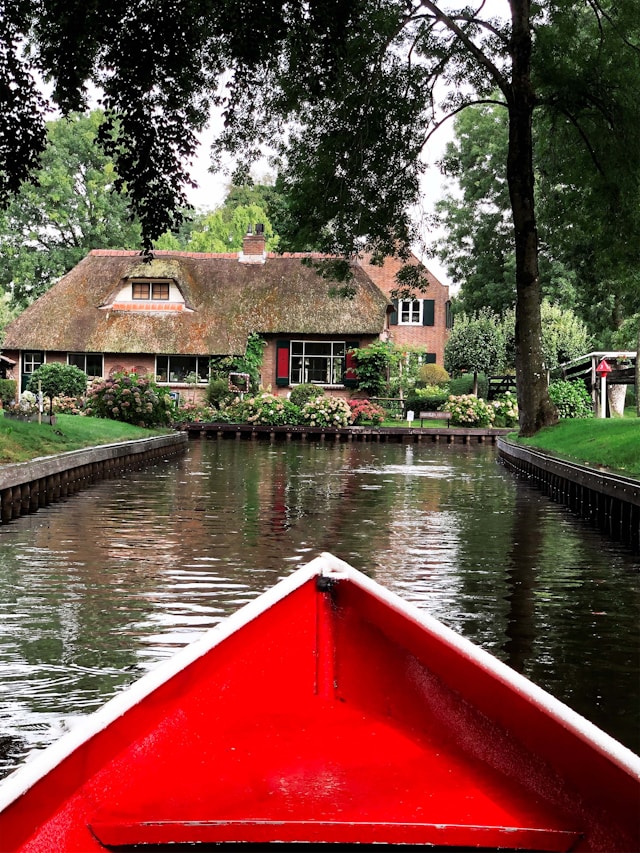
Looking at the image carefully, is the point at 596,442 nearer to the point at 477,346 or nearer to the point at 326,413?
the point at 326,413

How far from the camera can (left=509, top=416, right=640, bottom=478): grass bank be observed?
16.0m

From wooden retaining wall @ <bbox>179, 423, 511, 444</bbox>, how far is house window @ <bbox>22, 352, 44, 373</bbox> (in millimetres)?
11549

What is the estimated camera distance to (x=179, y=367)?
44.7 metres

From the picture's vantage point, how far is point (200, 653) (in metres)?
3.77

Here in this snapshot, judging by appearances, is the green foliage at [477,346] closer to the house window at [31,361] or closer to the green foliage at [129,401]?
the house window at [31,361]

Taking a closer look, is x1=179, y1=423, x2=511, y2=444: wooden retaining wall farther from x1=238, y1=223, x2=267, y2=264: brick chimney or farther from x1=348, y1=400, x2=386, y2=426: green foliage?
x1=238, y1=223, x2=267, y2=264: brick chimney

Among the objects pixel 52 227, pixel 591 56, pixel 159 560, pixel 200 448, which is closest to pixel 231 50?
pixel 159 560

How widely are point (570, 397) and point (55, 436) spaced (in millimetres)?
19747

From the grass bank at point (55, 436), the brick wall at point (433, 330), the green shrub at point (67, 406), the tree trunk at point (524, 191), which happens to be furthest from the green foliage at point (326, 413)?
the brick wall at point (433, 330)

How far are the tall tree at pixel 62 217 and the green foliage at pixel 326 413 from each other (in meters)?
22.7

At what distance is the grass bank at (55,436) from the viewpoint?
16734mm

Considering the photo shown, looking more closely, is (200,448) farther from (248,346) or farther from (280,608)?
(280,608)

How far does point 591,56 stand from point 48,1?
14.0 metres

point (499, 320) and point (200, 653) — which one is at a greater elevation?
point (499, 320)
